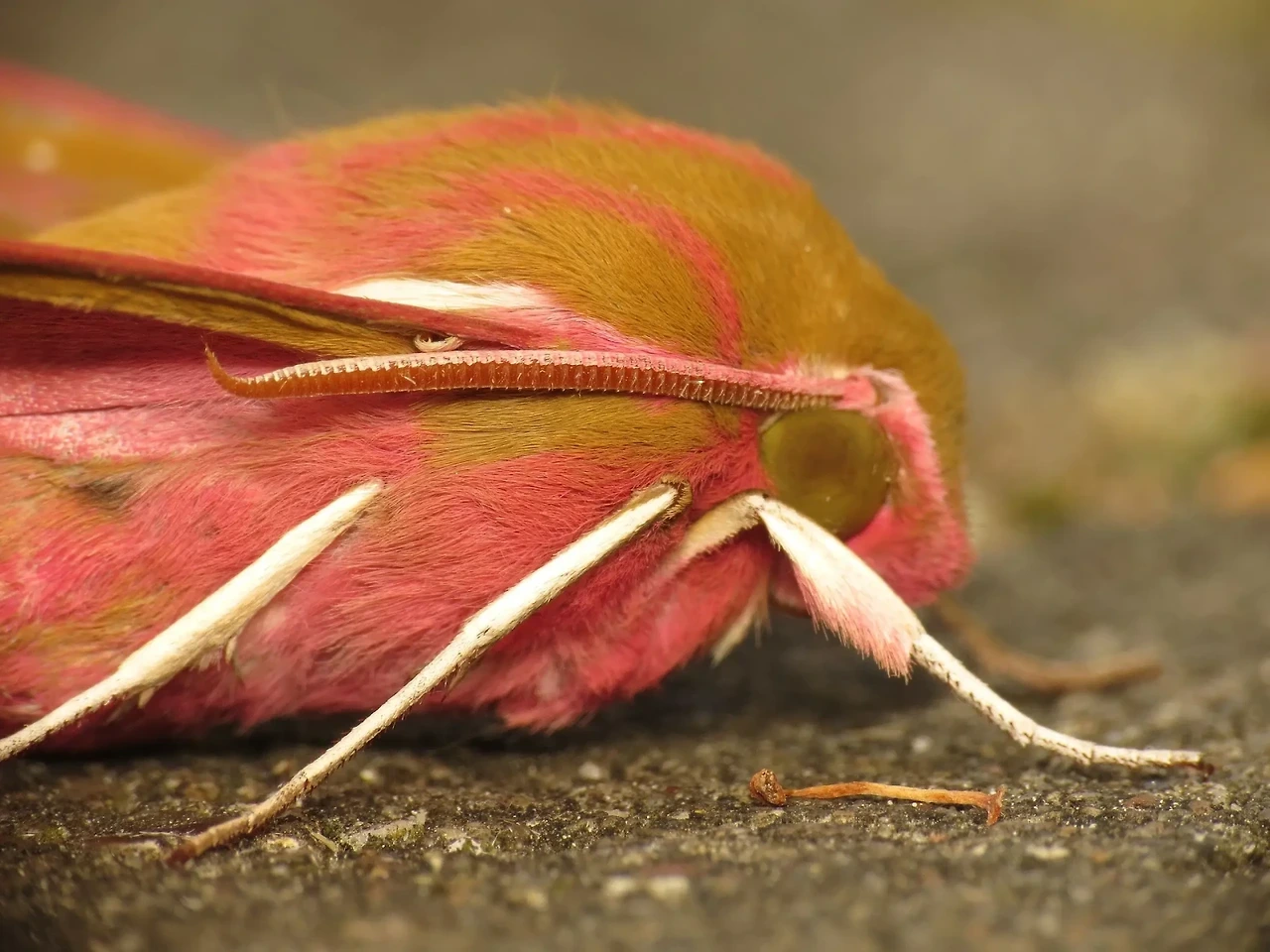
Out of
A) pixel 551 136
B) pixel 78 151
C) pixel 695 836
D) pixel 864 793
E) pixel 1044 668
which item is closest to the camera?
pixel 695 836

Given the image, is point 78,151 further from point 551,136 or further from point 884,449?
point 884,449

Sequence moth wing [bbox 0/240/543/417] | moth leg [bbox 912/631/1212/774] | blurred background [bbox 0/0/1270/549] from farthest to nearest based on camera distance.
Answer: blurred background [bbox 0/0/1270/549], moth leg [bbox 912/631/1212/774], moth wing [bbox 0/240/543/417]

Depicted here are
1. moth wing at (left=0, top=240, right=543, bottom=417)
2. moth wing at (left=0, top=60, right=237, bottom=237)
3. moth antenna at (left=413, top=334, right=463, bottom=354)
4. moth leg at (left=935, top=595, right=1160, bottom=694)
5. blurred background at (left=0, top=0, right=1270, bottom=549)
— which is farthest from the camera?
blurred background at (left=0, top=0, right=1270, bottom=549)

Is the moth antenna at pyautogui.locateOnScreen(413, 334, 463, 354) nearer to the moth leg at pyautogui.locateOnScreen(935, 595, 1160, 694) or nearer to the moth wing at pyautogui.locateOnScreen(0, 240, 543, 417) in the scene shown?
the moth wing at pyautogui.locateOnScreen(0, 240, 543, 417)

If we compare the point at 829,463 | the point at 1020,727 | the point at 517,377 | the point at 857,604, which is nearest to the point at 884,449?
the point at 829,463

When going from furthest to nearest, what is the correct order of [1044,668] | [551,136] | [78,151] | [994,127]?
1. [994,127]
2. [78,151]
3. [1044,668]
4. [551,136]

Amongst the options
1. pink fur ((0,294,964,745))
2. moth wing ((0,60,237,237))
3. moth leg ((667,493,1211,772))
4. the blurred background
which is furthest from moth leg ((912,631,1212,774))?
moth wing ((0,60,237,237))

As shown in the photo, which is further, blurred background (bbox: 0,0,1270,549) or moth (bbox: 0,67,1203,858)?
blurred background (bbox: 0,0,1270,549)
